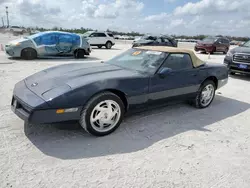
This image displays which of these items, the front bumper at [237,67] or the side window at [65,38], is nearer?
the front bumper at [237,67]

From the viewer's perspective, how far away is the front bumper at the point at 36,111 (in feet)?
8.61

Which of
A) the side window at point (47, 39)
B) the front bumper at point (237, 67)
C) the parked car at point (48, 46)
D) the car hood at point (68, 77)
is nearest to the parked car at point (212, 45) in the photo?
the front bumper at point (237, 67)

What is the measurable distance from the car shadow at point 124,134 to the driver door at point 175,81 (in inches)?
15.6

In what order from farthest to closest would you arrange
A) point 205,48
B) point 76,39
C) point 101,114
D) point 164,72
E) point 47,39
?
point 205,48 → point 76,39 → point 47,39 → point 164,72 → point 101,114

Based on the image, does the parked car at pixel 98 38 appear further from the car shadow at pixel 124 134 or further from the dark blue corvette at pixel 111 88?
the car shadow at pixel 124 134

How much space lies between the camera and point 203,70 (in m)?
4.50

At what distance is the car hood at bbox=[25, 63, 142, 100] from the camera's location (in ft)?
9.53

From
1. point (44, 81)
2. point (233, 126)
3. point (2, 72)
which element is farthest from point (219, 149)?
point (2, 72)

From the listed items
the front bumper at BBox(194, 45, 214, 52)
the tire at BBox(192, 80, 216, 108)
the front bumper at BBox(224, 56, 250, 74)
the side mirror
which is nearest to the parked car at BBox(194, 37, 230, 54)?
the front bumper at BBox(194, 45, 214, 52)

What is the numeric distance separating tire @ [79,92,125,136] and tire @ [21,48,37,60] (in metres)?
8.56

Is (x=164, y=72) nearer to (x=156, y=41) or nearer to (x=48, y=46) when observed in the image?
(x=48, y=46)

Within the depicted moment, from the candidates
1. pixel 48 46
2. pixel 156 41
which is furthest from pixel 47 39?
pixel 156 41

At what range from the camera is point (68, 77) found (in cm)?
323

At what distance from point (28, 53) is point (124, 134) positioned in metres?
8.72
